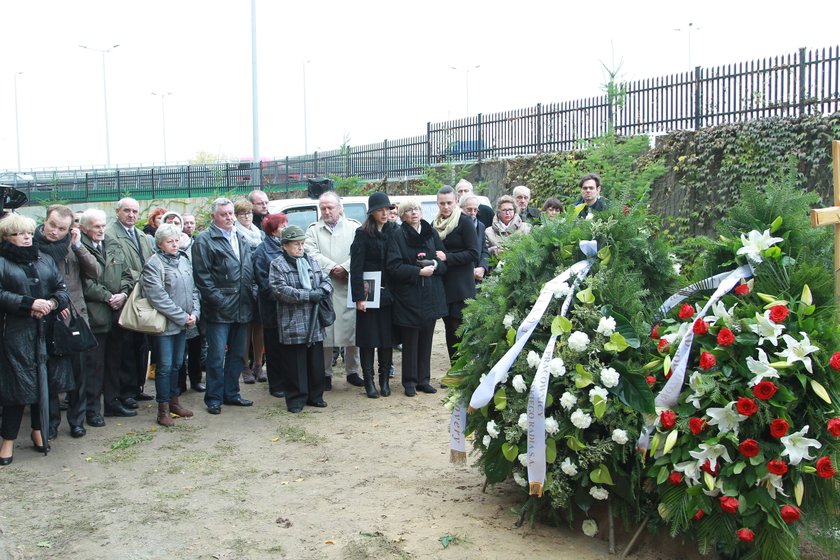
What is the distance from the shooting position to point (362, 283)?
8.60 meters

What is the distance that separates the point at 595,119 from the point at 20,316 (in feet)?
39.7

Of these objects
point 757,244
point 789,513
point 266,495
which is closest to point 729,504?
point 789,513

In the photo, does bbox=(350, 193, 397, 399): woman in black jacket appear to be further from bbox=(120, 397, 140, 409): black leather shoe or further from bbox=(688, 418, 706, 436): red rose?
bbox=(688, 418, 706, 436): red rose

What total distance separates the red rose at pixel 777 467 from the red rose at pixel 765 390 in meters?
0.30

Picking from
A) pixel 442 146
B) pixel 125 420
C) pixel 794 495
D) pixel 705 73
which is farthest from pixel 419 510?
pixel 442 146

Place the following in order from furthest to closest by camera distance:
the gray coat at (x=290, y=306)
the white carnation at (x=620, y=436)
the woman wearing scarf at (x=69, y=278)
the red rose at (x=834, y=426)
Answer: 1. the gray coat at (x=290, y=306)
2. the woman wearing scarf at (x=69, y=278)
3. the white carnation at (x=620, y=436)
4. the red rose at (x=834, y=426)

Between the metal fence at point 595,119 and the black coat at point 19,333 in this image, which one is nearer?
the black coat at point 19,333

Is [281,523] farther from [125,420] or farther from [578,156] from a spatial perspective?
[578,156]

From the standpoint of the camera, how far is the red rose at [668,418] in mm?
4312

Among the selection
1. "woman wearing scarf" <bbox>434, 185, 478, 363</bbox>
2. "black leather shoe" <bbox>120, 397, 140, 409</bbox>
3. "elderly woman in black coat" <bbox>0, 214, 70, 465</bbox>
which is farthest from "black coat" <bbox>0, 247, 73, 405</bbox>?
"woman wearing scarf" <bbox>434, 185, 478, 363</bbox>

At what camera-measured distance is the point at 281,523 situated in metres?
5.26

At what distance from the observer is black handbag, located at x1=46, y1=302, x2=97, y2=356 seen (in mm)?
6781

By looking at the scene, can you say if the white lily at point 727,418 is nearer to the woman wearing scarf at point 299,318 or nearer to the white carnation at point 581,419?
the white carnation at point 581,419

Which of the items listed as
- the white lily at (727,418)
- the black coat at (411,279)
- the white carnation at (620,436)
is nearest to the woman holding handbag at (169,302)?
the black coat at (411,279)
